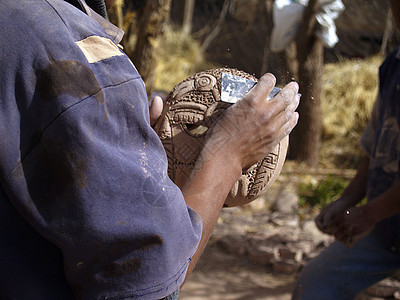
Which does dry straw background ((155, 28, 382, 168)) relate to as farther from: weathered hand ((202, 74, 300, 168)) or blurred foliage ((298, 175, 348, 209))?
weathered hand ((202, 74, 300, 168))

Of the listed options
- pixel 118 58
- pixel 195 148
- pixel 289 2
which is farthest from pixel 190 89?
pixel 289 2

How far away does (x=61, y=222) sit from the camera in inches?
41.1

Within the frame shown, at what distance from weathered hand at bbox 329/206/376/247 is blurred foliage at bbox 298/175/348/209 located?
2925 millimetres

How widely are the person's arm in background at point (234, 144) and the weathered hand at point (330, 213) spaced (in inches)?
63.1

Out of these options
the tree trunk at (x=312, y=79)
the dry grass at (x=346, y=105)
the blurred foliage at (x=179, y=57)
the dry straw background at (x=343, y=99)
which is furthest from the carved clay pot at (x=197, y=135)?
the blurred foliage at (x=179, y=57)

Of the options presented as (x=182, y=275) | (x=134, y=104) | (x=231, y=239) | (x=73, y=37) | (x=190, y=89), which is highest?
(x=73, y=37)

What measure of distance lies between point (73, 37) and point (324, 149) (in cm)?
655

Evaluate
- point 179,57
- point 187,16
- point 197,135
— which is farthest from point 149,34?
point 187,16

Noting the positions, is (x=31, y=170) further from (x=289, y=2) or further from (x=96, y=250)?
(x=289, y=2)

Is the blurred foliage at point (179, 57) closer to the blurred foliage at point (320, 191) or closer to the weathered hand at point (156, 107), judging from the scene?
the blurred foliage at point (320, 191)

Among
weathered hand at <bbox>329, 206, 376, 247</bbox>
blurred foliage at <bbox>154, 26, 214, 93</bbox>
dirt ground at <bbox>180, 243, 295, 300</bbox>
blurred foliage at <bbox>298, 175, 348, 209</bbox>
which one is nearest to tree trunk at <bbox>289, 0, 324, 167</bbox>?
blurred foliage at <bbox>298, 175, 348, 209</bbox>

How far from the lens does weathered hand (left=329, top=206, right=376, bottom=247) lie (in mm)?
2730

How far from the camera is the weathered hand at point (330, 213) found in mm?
3000

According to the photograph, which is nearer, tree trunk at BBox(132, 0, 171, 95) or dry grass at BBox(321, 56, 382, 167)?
tree trunk at BBox(132, 0, 171, 95)
